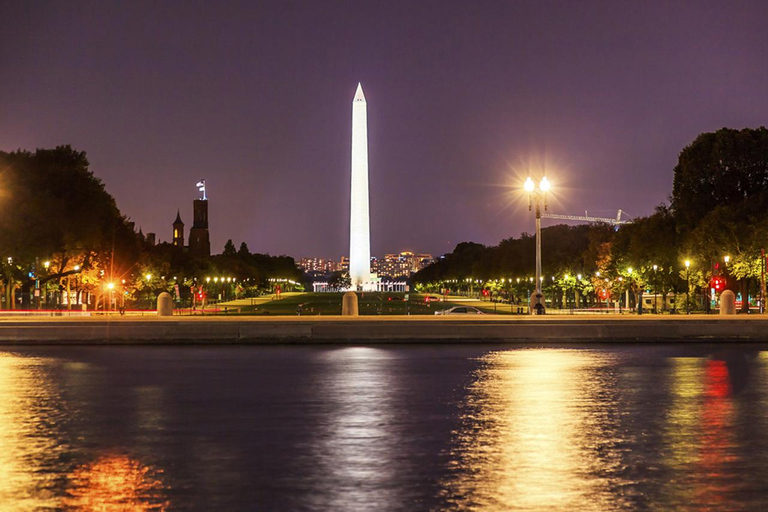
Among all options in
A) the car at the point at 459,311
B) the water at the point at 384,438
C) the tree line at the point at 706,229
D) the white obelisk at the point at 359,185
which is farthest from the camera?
the white obelisk at the point at 359,185

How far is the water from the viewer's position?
11.2 meters

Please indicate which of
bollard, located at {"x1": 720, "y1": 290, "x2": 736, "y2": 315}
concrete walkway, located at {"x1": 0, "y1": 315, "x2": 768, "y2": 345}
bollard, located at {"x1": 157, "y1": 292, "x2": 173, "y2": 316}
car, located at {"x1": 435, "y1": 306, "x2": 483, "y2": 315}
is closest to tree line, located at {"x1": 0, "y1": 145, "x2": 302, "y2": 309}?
bollard, located at {"x1": 157, "y1": 292, "x2": 173, "y2": 316}

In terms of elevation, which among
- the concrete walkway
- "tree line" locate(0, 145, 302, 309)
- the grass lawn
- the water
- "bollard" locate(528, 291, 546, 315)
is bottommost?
the water

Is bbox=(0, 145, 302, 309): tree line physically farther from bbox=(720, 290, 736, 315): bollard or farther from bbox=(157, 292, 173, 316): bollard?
bbox=(720, 290, 736, 315): bollard

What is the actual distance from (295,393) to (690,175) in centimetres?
6166

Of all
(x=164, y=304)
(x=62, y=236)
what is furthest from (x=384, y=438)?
(x=62, y=236)

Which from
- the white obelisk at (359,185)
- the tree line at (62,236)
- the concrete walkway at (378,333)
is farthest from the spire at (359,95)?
the concrete walkway at (378,333)

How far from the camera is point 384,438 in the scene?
49.8ft

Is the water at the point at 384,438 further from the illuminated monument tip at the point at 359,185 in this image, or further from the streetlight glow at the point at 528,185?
the illuminated monument tip at the point at 359,185

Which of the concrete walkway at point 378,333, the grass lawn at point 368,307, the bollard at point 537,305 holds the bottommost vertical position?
the concrete walkway at point 378,333

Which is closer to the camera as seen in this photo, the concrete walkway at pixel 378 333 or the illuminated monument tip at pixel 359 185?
the concrete walkway at pixel 378 333

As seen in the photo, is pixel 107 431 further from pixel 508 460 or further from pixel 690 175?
pixel 690 175

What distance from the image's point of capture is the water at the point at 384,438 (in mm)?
11180

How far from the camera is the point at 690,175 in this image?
76.8m
